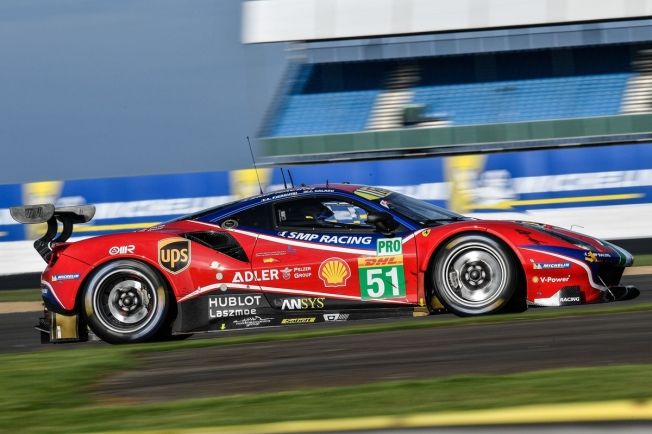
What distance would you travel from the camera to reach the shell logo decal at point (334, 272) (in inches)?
321

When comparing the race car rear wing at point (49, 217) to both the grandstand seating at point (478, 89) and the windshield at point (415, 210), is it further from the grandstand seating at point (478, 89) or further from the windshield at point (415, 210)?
the grandstand seating at point (478, 89)

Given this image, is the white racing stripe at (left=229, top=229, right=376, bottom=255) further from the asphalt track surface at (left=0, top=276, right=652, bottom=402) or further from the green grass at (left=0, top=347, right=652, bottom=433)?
the green grass at (left=0, top=347, right=652, bottom=433)

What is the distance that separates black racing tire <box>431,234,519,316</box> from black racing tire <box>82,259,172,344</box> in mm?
2235

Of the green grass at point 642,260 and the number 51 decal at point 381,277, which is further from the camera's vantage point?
the green grass at point 642,260

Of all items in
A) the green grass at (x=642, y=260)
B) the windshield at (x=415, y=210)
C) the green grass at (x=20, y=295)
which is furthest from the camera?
the green grass at (x=20, y=295)

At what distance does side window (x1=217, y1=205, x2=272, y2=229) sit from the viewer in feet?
27.9

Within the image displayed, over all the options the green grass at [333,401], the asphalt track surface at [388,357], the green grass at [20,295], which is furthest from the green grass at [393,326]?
the green grass at [20,295]

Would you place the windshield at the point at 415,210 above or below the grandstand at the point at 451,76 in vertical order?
below

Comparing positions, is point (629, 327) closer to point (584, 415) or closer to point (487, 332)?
point (487, 332)

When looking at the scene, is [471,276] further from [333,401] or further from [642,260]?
[642,260]

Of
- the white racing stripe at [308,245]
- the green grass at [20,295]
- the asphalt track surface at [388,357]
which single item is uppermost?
the white racing stripe at [308,245]

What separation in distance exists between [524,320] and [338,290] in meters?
1.48

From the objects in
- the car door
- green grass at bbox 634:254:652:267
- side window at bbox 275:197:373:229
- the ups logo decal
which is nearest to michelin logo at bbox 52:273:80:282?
the ups logo decal

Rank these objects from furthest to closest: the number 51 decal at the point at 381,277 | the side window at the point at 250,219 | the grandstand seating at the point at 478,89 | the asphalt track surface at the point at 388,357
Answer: the grandstand seating at the point at 478,89, the side window at the point at 250,219, the number 51 decal at the point at 381,277, the asphalt track surface at the point at 388,357
